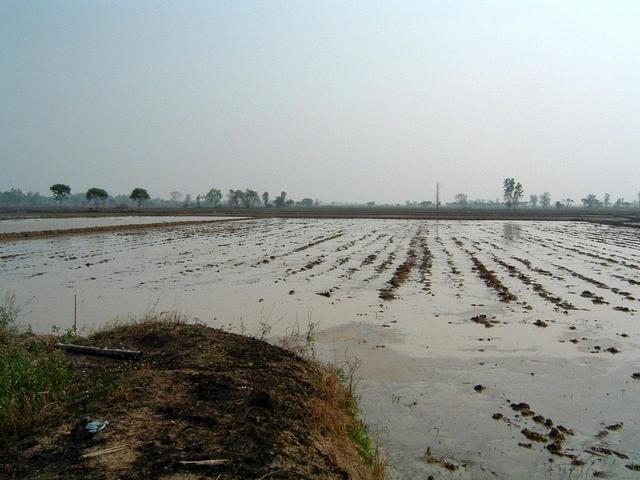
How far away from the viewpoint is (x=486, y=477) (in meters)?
4.66

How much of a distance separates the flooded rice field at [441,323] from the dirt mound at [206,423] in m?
0.78

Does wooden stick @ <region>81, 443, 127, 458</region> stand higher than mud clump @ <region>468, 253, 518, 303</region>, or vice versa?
wooden stick @ <region>81, 443, 127, 458</region>

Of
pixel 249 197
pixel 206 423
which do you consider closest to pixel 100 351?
pixel 206 423

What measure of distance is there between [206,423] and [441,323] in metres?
6.52

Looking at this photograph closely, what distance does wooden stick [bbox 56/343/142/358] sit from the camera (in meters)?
6.71

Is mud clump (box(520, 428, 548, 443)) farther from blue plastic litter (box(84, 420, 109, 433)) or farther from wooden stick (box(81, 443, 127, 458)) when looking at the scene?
blue plastic litter (box(84, 420, 109, 433))

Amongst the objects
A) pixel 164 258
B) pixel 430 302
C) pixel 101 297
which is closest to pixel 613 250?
pixel 430 302

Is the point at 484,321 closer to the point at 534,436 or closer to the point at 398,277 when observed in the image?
the point at 534,436

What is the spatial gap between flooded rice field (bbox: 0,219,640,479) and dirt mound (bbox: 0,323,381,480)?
2.56 ft

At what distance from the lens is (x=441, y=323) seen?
33.7 feet

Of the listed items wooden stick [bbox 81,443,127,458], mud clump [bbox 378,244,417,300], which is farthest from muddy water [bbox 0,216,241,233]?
wooden stick [bbox 81,443,127,458]

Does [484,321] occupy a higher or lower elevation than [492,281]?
lower

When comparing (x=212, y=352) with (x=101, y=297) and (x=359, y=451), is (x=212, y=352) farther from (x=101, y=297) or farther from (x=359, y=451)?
(x=101, y=297)

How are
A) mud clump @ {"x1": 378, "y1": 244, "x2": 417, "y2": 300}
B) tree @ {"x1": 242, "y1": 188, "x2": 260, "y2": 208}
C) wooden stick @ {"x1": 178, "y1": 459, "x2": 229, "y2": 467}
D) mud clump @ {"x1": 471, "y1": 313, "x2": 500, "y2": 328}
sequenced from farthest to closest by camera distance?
tree @ {"x1": 242, "y1": 188, "x2": 260, "y2": 208}, mud clump @ {"x1": 378, "y1": 244, "x2": 417, "y2": 300}, mud clump @ {"x1": 471, "y1": 313, "x2": 500, "y2": 328}, wooden stick @ {"x1": 178, "y1": 459, "x2": 229, "y2": 467}
